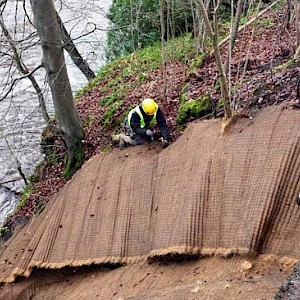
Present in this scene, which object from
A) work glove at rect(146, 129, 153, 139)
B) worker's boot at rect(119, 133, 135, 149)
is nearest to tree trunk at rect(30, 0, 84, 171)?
worker's boot at rect(119, 133, 135, 149)

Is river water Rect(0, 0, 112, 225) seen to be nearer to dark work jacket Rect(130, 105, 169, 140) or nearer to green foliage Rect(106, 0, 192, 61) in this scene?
green foliage Rect(106, 0, 192, 61)

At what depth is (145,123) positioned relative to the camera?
8531mm

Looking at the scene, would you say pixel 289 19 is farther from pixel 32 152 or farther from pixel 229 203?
pixel 32 152

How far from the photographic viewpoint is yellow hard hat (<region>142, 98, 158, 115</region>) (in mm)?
8375

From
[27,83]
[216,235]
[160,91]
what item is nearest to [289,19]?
[160,91]

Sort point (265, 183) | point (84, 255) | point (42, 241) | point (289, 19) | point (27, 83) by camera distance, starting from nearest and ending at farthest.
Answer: point (265, 183)
point (84, 255)
point (42, 241)
point (289, 19)
point (27, 83)

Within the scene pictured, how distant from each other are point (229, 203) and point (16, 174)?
10.3 metres

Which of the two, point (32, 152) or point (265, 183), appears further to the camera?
point (32, 152)

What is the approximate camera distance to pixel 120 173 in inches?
321

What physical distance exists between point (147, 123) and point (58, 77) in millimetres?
2153

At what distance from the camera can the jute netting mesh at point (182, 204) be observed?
237 inches

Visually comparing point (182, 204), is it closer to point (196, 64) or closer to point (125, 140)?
point (125, 140)

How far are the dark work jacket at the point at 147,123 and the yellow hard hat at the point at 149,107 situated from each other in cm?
7

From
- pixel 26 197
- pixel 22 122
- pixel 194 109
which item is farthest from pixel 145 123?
pixel 22 122
